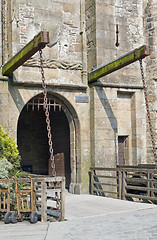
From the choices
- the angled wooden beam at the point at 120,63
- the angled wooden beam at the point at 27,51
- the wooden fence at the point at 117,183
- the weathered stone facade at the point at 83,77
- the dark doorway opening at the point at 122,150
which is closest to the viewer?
the angled wooden beam at the point at 27,51

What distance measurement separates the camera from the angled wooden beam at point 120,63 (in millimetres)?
9219

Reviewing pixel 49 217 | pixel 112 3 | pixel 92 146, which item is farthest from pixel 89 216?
pixel 112 3

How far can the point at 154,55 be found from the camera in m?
13.4

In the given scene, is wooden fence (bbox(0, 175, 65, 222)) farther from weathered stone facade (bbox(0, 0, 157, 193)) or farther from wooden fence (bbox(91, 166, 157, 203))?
weathered stone facade (bbox(0, 0, 157, 193))

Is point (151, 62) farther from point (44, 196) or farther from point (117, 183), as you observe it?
point (44, 196)

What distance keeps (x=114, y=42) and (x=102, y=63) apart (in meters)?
0.83

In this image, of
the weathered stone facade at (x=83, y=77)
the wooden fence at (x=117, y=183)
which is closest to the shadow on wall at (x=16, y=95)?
the weathered stone facade at (x=83, y=77)

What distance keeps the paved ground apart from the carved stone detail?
171 inches

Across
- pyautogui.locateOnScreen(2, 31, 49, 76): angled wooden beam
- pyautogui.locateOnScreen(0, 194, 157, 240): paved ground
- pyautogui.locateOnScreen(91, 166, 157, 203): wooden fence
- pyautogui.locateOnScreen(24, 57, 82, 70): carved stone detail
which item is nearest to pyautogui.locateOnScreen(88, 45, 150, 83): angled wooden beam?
pyautogui.locateOnScreen(24, 57, 82, 70): carved stone detail

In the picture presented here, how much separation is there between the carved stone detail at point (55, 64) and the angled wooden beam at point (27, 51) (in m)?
0.86

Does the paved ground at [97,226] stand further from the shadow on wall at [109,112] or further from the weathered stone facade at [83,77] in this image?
the shadow on wall at [109,112]

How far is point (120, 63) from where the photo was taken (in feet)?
33.1

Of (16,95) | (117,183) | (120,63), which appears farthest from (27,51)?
(117,183)

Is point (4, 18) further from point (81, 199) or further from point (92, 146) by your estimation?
point (81, 199)
